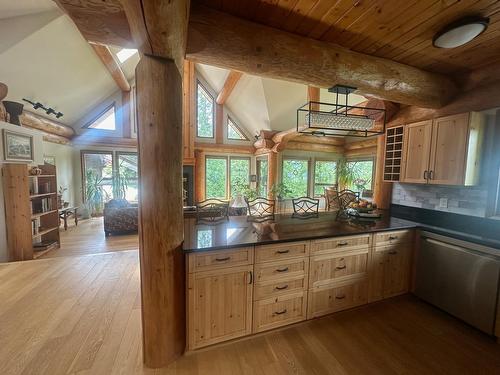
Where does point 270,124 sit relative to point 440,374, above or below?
above

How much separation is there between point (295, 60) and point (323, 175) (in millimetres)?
6622

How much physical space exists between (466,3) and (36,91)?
21.5ft

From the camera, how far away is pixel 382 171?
3.18 m

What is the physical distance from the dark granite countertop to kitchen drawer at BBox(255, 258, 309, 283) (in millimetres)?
204

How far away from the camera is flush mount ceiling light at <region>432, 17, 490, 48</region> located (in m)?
1.48

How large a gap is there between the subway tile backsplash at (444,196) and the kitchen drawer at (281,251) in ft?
6.57

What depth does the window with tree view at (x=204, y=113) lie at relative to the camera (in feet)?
25.7

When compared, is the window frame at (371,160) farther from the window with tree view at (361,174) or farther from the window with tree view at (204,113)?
the window with tree view at (204,113)

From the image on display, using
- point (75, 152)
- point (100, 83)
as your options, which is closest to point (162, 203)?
point (100, 83)

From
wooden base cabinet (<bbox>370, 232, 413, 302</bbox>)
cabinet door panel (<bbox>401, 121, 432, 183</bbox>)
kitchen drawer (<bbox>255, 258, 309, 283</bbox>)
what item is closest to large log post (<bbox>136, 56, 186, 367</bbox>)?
kitchen drawer (<bbox>255, 258, 309, 283</bbox>)

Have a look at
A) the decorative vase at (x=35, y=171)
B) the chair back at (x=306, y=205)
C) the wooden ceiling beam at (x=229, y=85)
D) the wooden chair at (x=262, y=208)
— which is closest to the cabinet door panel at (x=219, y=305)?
the wooden chair at (x=262, y=208)

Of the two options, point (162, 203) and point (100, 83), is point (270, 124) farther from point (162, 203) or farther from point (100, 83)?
point (162, 203)

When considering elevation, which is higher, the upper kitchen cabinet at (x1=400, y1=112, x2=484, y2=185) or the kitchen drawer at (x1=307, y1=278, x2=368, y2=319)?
the upper kitchen cabinet at (x1=400, y1=112, x2=484, y2=185)

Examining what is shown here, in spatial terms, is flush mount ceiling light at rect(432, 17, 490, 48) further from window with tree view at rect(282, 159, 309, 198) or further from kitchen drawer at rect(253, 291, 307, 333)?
window with tree view at rect(282, 159, 309, 198)
